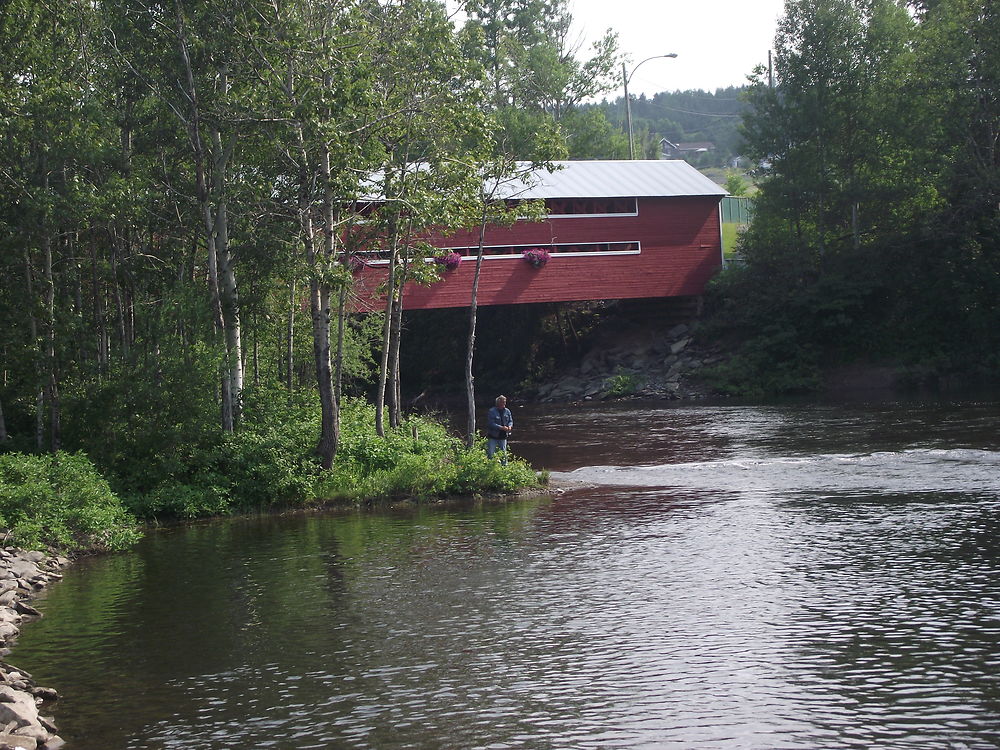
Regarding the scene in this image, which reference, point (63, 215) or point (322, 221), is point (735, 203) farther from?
point (63, 215)

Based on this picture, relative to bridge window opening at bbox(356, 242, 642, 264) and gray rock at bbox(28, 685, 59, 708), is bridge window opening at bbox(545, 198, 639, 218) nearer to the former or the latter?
bridge window opening at bbox(356, 242, 642, 264)

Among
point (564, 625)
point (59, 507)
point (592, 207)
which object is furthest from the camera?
point (592, 207)

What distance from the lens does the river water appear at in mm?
8070

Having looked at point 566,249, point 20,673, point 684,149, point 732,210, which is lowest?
point 20,673

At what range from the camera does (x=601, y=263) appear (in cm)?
4062

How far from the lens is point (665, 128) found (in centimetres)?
18862

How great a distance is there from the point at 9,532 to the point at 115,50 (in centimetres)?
943

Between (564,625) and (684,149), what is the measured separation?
171 m

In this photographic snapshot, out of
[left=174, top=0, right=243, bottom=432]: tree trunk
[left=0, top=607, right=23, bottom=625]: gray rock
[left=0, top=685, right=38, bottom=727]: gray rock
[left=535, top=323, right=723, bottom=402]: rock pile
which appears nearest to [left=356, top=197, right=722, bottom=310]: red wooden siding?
[left=535, top=323, right=723, bottom=402]: rock pile

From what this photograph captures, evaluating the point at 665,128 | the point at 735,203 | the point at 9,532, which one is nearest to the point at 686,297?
the point at 735,203

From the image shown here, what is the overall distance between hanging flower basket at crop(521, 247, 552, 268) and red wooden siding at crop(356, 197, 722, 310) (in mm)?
229

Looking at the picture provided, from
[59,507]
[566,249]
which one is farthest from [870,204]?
[59,507]

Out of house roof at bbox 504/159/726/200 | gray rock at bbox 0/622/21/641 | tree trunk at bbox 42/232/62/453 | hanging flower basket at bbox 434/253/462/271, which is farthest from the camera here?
house roof at bbox 504/159/726/200

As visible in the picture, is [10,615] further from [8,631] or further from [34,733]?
[34,733]
